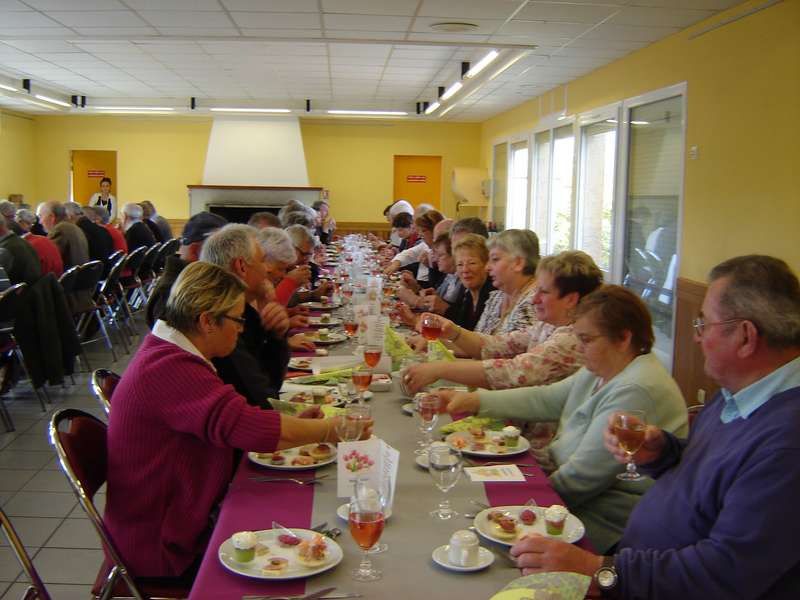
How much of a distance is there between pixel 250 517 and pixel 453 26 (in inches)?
226

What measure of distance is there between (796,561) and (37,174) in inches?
644

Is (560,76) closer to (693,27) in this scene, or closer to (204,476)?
(693,27)

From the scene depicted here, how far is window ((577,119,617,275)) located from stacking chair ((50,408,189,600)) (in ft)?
22.3

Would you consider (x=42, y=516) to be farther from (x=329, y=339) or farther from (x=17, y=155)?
(x=17, y=155)

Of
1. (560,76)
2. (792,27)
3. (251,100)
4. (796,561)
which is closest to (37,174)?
(251,100)

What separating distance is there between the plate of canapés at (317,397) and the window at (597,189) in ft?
19.4

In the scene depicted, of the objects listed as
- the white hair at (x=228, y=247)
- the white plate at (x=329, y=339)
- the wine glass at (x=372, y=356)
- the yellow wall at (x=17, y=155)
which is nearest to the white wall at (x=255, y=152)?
the yellow wall at (x=17, y=155)

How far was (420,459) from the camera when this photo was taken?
→ 227cm

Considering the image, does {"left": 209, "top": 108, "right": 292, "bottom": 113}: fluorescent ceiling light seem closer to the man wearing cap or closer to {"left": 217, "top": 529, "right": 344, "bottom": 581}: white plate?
the man wearing cap

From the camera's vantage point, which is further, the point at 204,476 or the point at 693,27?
the point at 693,27

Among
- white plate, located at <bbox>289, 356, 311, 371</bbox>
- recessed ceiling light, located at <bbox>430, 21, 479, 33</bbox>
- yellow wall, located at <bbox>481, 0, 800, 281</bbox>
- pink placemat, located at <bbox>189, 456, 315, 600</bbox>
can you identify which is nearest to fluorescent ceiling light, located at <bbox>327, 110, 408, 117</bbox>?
recessed ceiling light, located at <bbox>430, 21, 479, 33</bbox>

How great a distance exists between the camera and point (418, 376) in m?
2.97

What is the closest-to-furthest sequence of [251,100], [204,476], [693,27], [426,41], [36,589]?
[36,589]
[204,476]
[693,27]
[426,41]
[251,100]

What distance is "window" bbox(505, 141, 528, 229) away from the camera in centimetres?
1237
